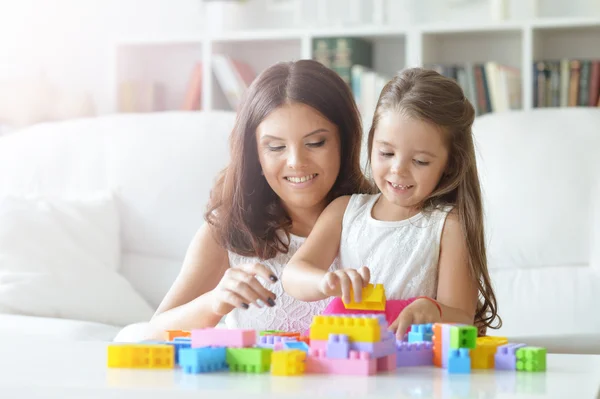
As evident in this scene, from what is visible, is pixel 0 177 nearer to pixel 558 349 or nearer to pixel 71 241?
pixel 71 241

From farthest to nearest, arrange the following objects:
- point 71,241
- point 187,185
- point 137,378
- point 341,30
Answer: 1. point 341,30
2. point 187,185
3. point 71,241
4. point 137,378

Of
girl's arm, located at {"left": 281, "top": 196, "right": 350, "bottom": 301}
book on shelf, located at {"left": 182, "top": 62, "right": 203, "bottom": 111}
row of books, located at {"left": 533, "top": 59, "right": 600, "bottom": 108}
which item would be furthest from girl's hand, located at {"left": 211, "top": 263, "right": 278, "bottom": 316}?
book on shelf, located at {"left": 182, "top": 62, "right": 203, "bottom": 111}

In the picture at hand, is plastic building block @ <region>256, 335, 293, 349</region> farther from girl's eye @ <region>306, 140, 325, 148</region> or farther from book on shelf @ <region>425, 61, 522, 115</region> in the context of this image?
book on shelf @ <region>425, 61, 522, 115</region>

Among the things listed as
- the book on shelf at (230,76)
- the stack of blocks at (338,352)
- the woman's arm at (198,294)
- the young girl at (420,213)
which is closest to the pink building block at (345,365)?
the stack of blocks at (338,352)

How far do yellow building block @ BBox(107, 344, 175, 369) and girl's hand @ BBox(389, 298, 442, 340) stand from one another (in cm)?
29

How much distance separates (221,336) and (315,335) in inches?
3.8

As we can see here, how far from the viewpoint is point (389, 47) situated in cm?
363

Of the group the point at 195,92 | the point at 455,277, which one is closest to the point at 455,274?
the point at 455,277

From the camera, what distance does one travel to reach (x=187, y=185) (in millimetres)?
2531

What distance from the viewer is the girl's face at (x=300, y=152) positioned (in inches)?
58.5

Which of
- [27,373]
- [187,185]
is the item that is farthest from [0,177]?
[27,373]

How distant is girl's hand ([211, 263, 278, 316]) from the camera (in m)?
1.08

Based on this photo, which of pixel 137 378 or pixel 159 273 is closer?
pixel 137 378

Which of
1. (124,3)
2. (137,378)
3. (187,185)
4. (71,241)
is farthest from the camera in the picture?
(124,3)
